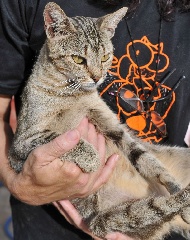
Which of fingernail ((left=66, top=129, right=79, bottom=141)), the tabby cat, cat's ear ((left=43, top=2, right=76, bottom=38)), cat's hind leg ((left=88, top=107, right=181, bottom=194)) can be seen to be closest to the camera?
fingernail ((left=66, top=129, right=79, bottom=141))

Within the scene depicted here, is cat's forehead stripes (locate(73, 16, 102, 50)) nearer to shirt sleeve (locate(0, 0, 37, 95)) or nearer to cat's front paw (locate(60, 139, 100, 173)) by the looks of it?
shirt sleeve (locate(0, 0, 37, 95))

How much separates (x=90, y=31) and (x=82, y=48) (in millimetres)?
79

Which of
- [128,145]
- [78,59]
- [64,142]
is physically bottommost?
[128,145]

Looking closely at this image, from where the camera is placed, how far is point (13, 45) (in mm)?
1907

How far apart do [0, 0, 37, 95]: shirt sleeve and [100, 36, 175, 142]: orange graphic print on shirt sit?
0.35 m

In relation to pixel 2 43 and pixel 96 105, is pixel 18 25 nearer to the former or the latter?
pixel 2 43

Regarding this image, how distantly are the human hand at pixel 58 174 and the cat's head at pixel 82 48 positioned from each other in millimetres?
179

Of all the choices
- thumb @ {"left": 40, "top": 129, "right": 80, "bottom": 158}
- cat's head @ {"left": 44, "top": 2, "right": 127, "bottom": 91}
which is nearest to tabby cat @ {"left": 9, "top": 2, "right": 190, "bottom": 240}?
cat's head @ {"left": 44, "top": 2, "right": 127, "bottom": 91}

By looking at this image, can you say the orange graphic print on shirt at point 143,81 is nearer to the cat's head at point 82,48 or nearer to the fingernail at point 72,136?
the cat's head at point 82,48

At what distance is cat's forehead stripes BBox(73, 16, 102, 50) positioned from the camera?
1.82 m

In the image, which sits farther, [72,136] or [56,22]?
[56,22]

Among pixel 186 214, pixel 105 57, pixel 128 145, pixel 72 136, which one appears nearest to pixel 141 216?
pixel 186 214

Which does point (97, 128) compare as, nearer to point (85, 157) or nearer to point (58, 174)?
point (85, 157)

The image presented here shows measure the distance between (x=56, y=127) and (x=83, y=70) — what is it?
9.4 inches
